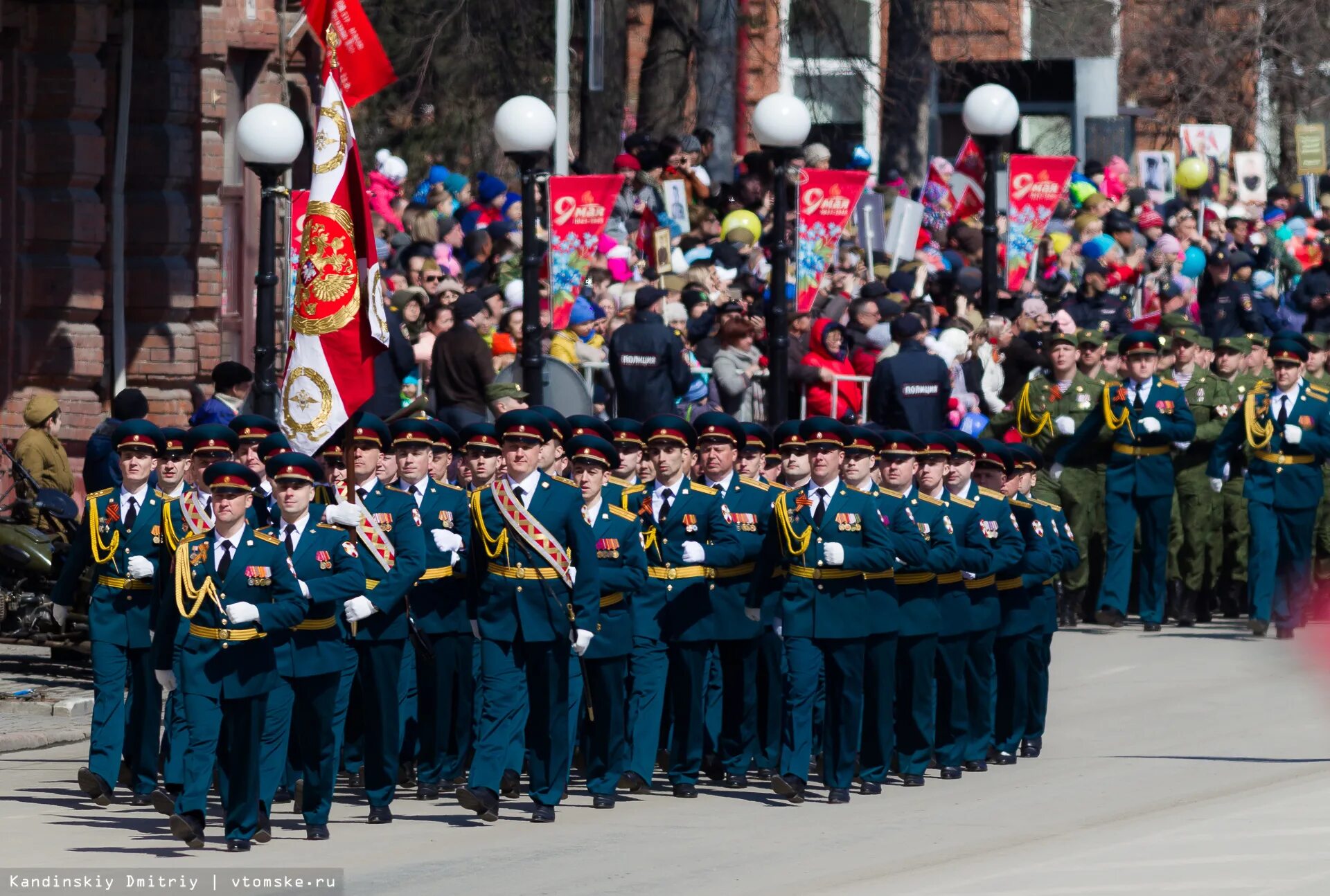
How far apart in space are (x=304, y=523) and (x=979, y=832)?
3.17 metres

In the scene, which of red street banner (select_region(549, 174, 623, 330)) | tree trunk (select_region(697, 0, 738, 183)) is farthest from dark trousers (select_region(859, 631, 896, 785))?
tree trunk (select_region(697, 0, 738, 183))

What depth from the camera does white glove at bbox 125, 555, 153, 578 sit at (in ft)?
40.1

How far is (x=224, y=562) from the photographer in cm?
1142

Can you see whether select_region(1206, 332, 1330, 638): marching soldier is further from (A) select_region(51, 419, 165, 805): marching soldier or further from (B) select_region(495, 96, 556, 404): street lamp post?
(A) select_region(51, 419, 165, 805): marching soldier

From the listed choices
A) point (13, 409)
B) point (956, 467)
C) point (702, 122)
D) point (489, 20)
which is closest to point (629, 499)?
point (956, 467)

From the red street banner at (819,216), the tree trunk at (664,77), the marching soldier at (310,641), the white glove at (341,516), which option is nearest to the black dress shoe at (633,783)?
the marching soldier at (310,641)

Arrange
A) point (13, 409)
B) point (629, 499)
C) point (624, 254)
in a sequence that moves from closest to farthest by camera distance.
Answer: point (629, 499) < point (13, 409) < point (624, 254)

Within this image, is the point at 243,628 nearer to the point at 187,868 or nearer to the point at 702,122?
the point at 187,868

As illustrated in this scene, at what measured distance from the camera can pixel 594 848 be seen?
1164 centimetres

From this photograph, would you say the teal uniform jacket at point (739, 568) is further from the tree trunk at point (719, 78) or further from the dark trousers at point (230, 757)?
the tree trunk at point (719, 78)

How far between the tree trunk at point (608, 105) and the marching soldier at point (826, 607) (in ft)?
44.4

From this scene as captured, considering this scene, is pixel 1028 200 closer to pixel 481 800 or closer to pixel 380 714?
pixel 380 714

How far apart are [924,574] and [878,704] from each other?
2.23ft

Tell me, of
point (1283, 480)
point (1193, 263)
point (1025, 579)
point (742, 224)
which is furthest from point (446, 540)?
point (1193, 263)
